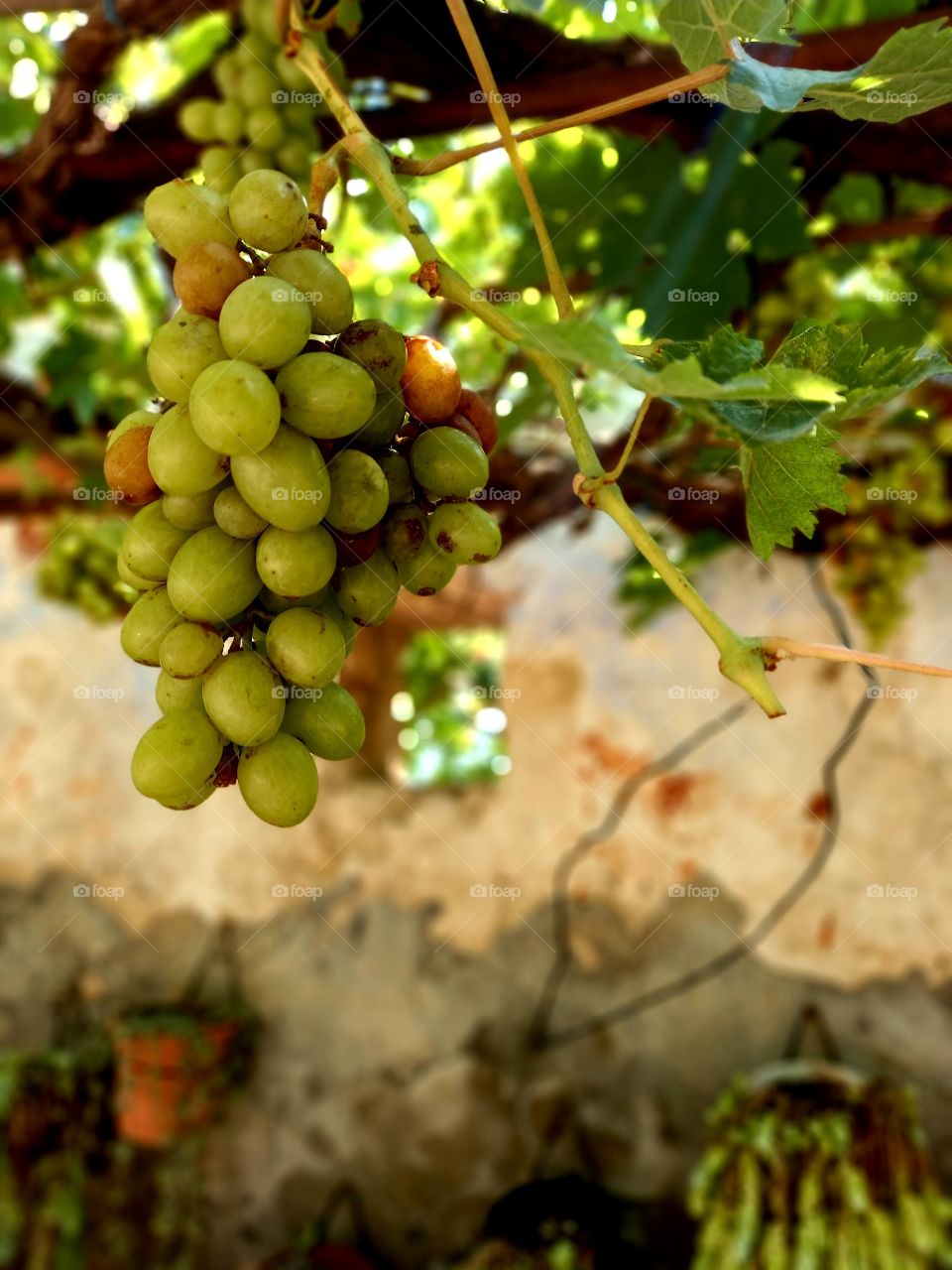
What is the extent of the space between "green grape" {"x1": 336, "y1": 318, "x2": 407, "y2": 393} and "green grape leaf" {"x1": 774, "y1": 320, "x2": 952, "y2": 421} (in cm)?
25

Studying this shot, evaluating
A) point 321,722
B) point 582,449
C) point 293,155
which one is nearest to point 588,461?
point 582,449

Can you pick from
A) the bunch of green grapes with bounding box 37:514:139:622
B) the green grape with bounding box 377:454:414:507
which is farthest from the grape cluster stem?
the bunch of green grapes with bounding box 37:514:139:622

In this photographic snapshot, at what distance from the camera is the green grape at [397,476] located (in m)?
0.67

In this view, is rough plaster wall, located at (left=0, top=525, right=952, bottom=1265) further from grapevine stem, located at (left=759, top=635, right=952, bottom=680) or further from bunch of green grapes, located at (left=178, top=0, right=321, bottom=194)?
grapevine stem, located at (left=759, top=635, right=952, bottom=680)

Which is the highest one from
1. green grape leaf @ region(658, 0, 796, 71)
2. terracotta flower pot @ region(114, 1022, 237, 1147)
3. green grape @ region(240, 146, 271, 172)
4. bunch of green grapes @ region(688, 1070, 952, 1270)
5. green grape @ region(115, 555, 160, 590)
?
green grape @ region(240, 146, 271, 172)

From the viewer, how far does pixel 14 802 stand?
283 cm

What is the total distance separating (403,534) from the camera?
66 centimetres

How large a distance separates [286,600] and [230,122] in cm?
86

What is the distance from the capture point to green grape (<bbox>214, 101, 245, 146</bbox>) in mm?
1244

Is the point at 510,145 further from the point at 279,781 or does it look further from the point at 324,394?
the point at 279,781

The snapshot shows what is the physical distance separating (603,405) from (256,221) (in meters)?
1.94

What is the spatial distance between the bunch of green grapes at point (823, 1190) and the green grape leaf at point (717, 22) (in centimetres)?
184

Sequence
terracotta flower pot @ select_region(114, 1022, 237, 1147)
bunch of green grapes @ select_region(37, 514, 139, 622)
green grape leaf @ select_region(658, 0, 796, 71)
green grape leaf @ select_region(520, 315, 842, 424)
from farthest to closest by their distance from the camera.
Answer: terracotta flower pot @ select_region(114, 1022, 237, 1147), bunch of green grapes @ select_region(37, 514, 139, 622), green grape leaf @ select_region(658, 0, 796, 71), green grape leaf @ select_region(520, 315, 842, 424)

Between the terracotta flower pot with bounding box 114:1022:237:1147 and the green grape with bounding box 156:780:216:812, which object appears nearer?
the green grape with bounding box 156:780:216:812
